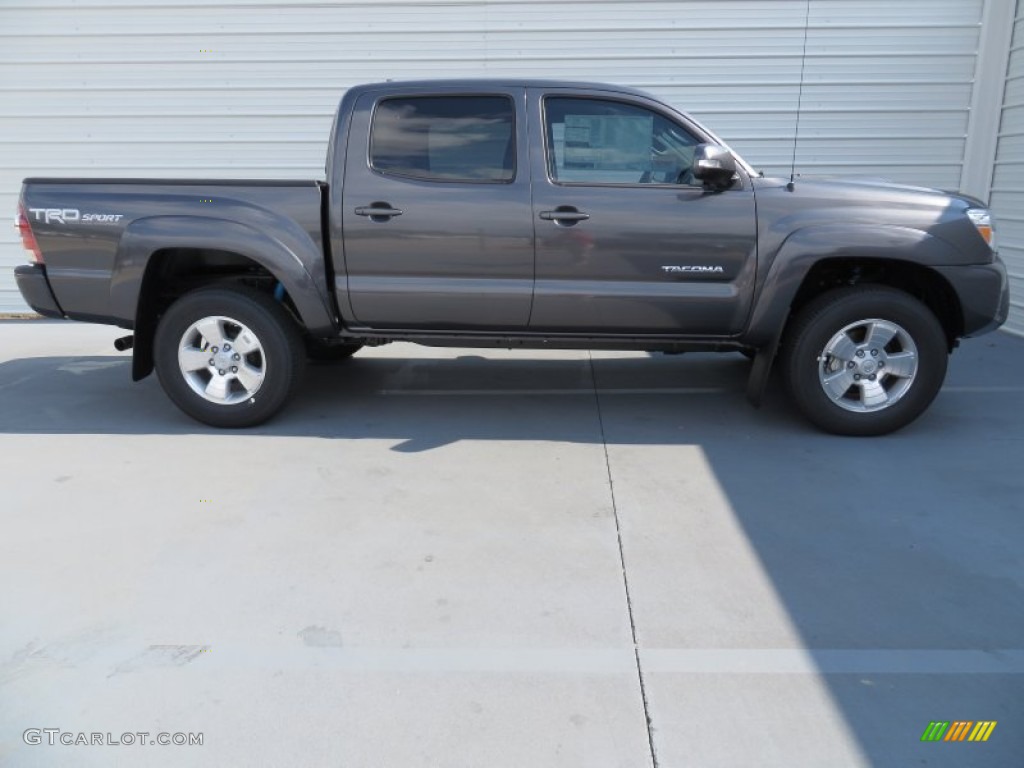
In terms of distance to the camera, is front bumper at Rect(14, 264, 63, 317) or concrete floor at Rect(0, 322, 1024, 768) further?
front bumper at Rect(14, 264, 63, 317)

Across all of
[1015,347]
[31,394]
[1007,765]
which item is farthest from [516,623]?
[1015,347]

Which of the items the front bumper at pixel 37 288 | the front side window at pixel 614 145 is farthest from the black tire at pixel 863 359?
the front bumper at pixel 37 288

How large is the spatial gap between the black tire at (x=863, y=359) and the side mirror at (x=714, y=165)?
933 millimetres

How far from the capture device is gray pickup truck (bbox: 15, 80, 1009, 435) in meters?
4.57

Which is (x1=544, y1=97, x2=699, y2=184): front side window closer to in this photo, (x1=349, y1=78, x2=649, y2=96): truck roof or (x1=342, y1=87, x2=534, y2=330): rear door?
(x1=349, y1=78, x2=649, y2=96): truck roof

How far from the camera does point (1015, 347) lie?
288 inches

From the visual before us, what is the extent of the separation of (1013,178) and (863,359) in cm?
457

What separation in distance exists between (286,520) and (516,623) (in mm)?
1364

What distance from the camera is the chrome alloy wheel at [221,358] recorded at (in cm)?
487

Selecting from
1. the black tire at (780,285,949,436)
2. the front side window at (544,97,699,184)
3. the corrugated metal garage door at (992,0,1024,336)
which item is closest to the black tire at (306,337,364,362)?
the front side window at (544,97,699,184)

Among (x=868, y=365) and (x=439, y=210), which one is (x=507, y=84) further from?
(x=868, y=365)

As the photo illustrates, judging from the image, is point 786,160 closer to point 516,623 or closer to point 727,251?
point 727,251

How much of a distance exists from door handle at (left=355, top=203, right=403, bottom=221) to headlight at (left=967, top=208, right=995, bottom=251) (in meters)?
3.25

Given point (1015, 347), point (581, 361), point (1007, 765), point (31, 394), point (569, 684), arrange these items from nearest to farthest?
point (1007, 765) < point (569, 684) < point (31, 394) < point (581, 361) < point (1015, 347)
